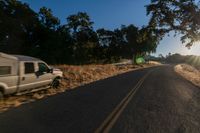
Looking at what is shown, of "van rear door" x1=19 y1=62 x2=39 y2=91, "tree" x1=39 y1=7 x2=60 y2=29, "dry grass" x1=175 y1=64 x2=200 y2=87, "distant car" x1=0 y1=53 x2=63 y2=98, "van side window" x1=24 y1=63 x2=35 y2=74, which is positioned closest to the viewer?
"distant car" x1=0 y1=53 x2=63 y2=98

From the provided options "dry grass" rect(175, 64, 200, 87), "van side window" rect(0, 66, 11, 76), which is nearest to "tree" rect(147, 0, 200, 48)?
"dry grass" rect(175, 64, 200, 87)

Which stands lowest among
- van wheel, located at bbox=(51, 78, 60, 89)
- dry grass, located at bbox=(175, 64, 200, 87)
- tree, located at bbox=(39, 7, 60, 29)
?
dry grass, located at bbox=(175, 64, 200, 87)

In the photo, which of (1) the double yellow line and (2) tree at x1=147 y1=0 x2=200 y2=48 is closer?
(1) the double yellow line

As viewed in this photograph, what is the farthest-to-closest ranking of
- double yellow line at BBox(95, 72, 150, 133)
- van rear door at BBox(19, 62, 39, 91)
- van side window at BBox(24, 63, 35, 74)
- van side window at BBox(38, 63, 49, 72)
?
van side window at BBox(38, 63, 49, 72) → van side window at BBox(24, 63, 35, 74) → van rear door at BBox(19, 62, 39, 91) → double yellow line at BBox(95, 72, 150, 133)

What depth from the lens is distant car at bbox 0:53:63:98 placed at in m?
11.0

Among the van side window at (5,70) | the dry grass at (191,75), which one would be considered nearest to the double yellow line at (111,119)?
the van side window at (5,70)

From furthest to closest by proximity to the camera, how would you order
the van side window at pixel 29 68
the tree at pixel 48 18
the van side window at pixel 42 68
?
the tree at pixel 48 18 < the van side window at pixel 42 68 < the van side window at pixel 29 68

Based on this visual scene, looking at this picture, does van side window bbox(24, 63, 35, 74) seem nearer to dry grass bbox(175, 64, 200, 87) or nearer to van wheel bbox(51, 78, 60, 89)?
van wheel bbox(51, 78, 60, 89)

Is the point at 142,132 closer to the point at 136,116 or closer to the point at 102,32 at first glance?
the point at 136,116

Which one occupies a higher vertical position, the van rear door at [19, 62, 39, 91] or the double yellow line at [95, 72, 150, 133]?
the van rear door at [19, 62, 39, 91]

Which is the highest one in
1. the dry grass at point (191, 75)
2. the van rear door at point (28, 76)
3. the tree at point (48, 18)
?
the tree at point (48, 18)

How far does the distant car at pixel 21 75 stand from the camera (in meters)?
11.0

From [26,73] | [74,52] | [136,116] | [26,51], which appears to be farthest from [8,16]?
[136,116]

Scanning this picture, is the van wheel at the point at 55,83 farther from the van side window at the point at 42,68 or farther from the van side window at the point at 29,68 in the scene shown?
the van side window at the point at 29,68
